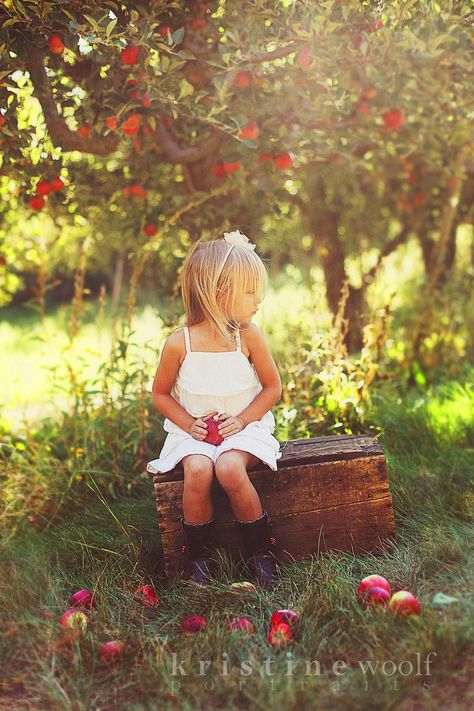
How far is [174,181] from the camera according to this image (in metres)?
4.52

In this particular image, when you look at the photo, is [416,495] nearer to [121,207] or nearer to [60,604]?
[60,604]

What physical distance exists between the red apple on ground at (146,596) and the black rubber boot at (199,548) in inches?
6.1

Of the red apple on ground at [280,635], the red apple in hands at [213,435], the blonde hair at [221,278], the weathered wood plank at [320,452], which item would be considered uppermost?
the blonde hair at [221,278]

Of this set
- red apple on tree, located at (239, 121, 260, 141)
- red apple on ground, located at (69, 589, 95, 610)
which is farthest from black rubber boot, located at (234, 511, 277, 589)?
red apple on tree, located at (239, 121, 260, 141)

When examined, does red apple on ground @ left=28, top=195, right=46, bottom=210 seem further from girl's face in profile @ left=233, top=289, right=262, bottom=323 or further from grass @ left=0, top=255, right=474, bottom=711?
girl's face in profile @ left=233, top=289, right=262, bottom=323

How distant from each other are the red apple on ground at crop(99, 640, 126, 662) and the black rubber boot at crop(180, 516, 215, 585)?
504 mm

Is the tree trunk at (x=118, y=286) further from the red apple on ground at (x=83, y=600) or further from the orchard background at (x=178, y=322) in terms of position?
the red apple on ground at (x=83, y=600)

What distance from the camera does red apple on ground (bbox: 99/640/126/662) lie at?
7.40 ft

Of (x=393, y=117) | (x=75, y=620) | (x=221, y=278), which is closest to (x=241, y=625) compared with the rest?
(x=75, y=620)

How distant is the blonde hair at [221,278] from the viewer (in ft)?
9.13

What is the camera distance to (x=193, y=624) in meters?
2.39

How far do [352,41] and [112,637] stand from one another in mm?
2740

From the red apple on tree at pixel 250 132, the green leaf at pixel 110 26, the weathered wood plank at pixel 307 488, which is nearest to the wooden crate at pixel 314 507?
the weathered wood plank at pixel 307 488

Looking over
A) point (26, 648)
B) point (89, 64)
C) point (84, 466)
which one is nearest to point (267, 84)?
point (89, 64)
